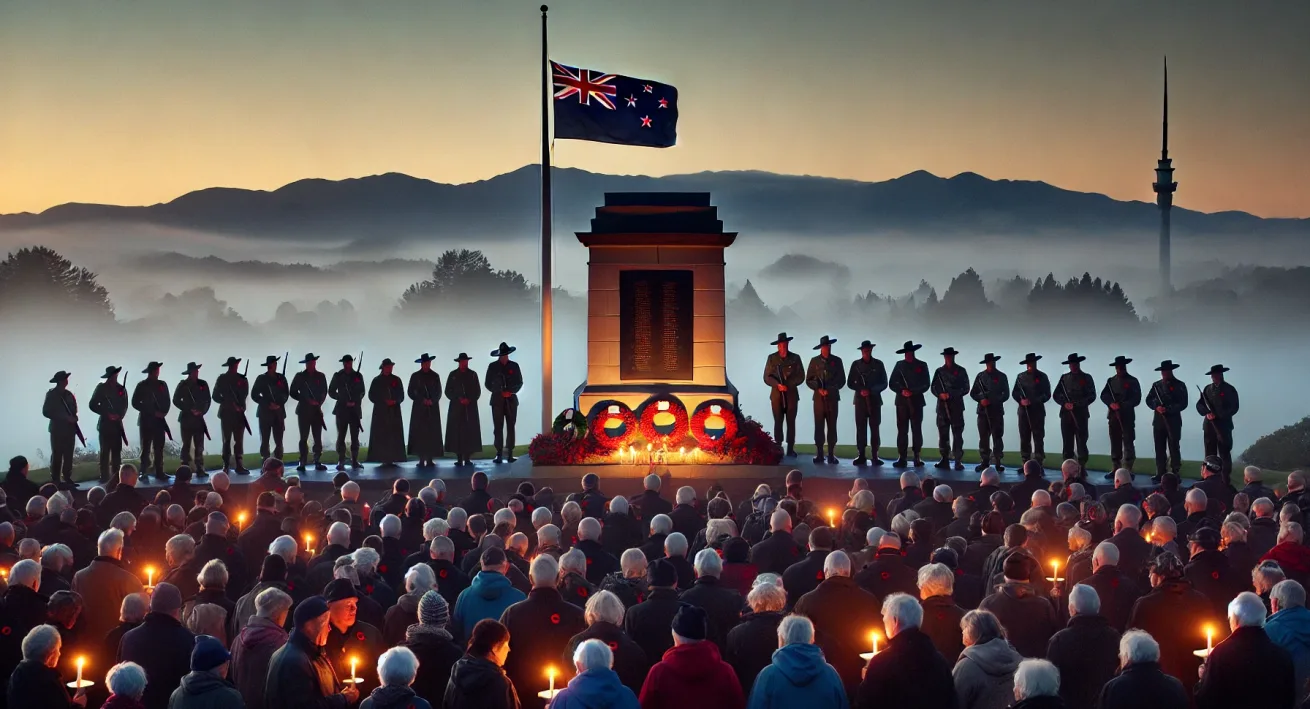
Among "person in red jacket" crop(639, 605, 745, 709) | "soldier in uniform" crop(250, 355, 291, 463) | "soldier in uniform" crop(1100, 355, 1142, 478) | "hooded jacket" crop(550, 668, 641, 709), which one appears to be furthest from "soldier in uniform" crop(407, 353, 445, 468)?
"hooded jacket" crop(550, 668, 641, 709)

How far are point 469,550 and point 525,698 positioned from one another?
2977 mm

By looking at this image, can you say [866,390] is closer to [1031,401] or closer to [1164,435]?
[1031,401]

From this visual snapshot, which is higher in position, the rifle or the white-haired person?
the rifle

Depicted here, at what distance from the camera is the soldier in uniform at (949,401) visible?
1991cm

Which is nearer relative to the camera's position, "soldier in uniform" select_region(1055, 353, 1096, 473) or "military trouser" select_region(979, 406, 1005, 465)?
"soldier in uniform" select_region(1055, 353, 1096, 473)

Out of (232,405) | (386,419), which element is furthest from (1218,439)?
(232,405)

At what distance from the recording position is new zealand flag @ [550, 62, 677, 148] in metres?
21.4

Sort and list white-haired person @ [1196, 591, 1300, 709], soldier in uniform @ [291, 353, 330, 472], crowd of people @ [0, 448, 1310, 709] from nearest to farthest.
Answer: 1. crowd of people @ [0, 448, 1310, 709]
2. white-haired person @ [1196, 591, 1300, 709]
3. soldier in uniform @ [291, 353, 330, 472]

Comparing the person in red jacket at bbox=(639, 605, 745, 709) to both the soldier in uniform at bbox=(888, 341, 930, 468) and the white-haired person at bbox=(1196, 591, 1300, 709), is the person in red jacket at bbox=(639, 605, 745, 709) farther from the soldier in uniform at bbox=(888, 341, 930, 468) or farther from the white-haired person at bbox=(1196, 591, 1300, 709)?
the soldier in uniform at bbox=(888, 341, 930, 468)

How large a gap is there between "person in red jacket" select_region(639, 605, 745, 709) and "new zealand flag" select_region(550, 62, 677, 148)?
1595 cm

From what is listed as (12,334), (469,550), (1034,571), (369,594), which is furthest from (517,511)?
(12,334)

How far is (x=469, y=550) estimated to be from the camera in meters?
10.4

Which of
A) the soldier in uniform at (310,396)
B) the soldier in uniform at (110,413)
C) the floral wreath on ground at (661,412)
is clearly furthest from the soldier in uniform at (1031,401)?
the soldier in uniform at (110,413)

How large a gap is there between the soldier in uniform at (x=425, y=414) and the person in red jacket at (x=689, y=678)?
48.0ft
